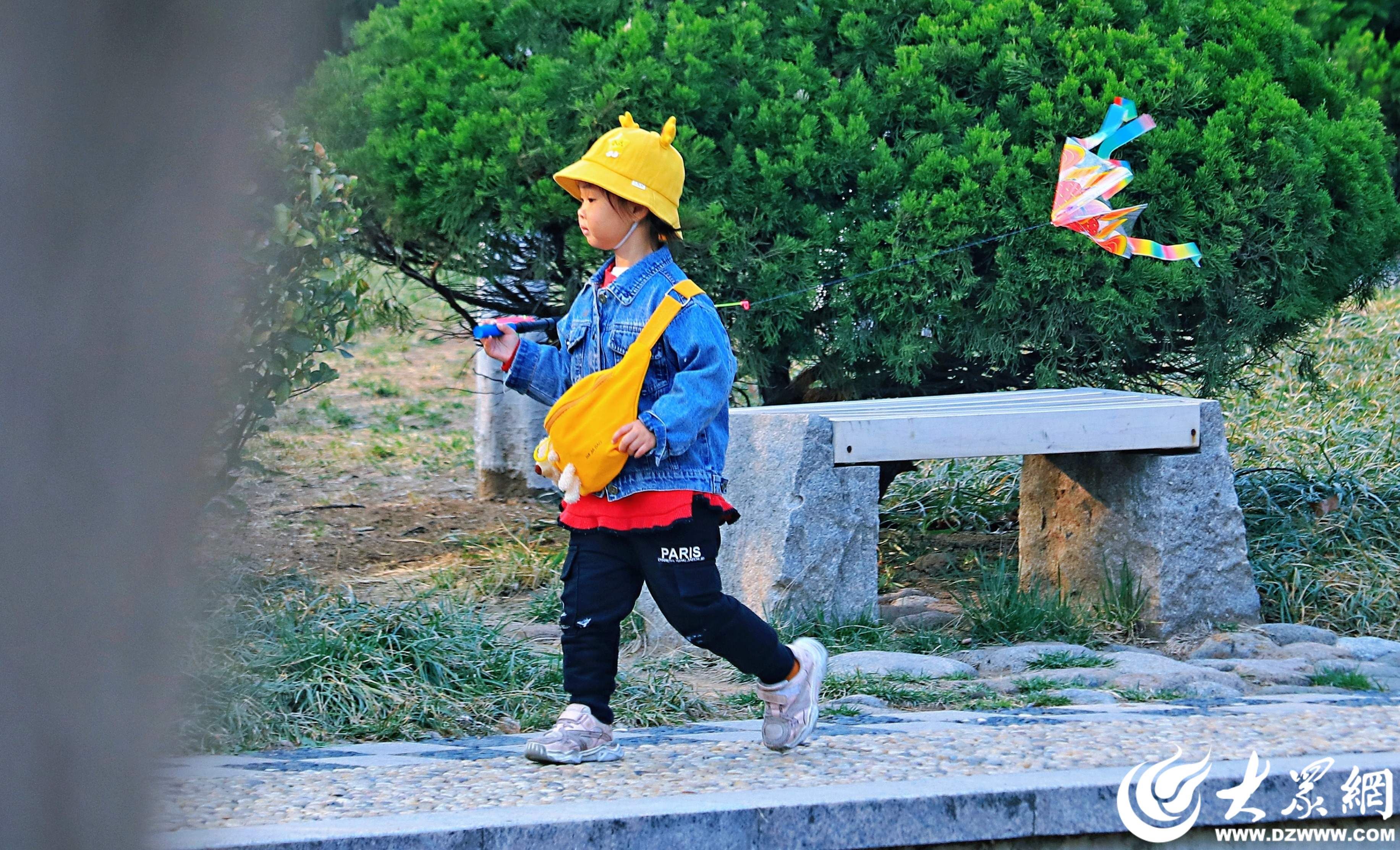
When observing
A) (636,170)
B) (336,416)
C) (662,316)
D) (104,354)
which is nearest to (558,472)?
(662,316)

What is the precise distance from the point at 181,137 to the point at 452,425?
8961 mm

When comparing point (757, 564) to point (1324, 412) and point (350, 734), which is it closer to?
point (350, 734)

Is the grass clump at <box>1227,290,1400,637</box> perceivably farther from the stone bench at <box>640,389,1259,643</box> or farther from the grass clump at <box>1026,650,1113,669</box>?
the grass clump at <box>1026,650,1113,669</box>

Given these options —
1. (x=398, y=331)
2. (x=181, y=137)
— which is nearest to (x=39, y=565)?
(x=181, y=137)

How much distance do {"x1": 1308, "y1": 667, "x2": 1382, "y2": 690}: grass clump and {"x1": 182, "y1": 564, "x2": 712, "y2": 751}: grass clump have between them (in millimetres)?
1850

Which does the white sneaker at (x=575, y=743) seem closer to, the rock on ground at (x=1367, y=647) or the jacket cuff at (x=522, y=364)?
the jacket cuff at (x=522, y=364)

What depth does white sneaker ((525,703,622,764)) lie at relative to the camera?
10.5 ft

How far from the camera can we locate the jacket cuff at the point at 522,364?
3.38 meters

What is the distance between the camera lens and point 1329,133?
547 cm

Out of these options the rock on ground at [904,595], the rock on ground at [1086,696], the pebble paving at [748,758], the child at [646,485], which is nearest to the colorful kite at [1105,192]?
the rock on ground at [904,595]

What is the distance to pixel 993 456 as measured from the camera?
455cm

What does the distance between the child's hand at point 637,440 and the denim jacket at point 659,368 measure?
17 millimetres

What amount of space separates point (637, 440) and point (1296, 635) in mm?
2827

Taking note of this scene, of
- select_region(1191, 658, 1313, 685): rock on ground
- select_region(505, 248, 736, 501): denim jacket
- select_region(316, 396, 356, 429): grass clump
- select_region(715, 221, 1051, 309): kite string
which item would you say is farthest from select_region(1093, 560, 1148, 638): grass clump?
select_region(316, 396, 356, 429): grass clump
